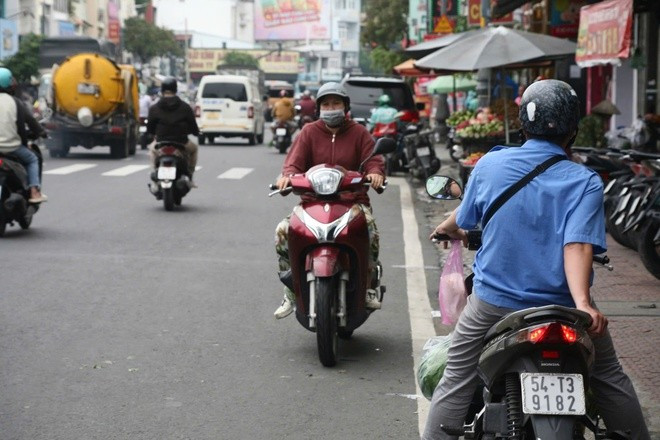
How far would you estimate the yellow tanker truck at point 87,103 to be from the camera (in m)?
28.8

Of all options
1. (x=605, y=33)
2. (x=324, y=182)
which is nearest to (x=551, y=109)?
(x=324, y=182)

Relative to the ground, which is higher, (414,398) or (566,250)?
(566,250)

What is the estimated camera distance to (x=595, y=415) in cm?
473

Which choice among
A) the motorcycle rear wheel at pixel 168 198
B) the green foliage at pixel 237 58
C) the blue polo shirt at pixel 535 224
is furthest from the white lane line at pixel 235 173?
the green foliage at pixel 237 58

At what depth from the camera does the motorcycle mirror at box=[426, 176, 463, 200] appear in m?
5.15

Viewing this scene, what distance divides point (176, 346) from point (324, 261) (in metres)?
1.23

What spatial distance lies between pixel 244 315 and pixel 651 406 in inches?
133

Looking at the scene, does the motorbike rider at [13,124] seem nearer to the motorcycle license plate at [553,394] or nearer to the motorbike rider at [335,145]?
the motorbike rider at [335,145]

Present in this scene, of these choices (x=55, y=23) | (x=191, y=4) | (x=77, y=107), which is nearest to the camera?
(x=77, y=107)

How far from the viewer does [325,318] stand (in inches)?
286

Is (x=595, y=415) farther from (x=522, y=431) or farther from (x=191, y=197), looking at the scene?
(x=191, y=197)

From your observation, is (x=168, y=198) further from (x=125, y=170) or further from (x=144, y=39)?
(x=144, y=39)

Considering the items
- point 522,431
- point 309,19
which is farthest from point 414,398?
point 309,19

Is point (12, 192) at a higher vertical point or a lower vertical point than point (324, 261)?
lower
